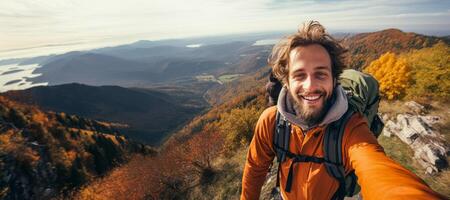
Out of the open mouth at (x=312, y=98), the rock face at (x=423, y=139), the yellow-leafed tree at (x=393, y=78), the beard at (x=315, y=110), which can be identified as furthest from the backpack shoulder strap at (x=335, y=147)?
the yellow-leafed tree at (x=393, y=78)

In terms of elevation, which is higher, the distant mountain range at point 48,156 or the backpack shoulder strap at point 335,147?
the backpack shoulder strap at point 335,147

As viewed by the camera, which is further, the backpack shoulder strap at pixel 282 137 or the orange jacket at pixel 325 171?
the backpack shoulder strap at pixel 282 137

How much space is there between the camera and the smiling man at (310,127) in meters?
2.24

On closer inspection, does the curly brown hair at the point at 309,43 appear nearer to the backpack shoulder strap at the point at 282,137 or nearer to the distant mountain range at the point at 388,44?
A: the backpack shoulder strap at the point at 282,137

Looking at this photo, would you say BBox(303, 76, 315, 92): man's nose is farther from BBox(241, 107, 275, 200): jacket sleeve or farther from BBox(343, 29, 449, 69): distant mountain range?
BBox(343, 29, 449, 69): distant mountain range

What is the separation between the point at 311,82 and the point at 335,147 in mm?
680

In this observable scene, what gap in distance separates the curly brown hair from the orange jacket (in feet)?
1.92

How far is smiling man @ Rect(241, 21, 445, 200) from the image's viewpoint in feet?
7.36

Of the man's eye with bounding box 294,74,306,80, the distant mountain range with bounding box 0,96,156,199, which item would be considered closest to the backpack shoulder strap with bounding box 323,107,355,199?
the man's eye with bounding box 294,74,306,80

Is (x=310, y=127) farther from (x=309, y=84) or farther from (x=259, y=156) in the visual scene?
(x=259, y=156)

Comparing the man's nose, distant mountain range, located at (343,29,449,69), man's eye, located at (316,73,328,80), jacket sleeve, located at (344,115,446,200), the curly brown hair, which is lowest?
distant mountain range, located at (343,29,449,69)

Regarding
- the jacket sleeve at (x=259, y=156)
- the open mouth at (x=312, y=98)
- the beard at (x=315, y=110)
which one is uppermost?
the open mouth at (x=312, y=98)

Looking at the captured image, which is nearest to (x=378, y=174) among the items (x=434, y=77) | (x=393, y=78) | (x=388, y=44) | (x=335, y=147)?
(x=335, y=147)

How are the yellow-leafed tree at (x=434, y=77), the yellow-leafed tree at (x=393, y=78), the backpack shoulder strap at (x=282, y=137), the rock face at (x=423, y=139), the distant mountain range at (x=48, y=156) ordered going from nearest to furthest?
the backpack shoulder strap at (x=282, y=137) < the rock face at (x=423, y=139) < the yellow-leafed tree at (x=434, y=77) < the yellow-leafed tree at (x=393, y=78) < the distant mountain range at (x=48, y=156)
